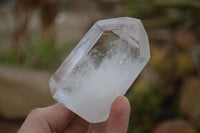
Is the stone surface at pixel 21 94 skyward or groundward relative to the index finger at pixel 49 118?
groundward

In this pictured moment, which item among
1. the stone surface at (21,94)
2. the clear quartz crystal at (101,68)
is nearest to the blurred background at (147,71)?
the stone surface at (21,94)

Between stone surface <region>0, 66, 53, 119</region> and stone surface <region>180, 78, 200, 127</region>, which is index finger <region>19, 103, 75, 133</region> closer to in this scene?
stone surface <region>180, 78, 200, 127</region>

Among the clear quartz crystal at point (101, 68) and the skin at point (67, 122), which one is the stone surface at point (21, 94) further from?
the clear quartz crystal at point (101, 68)

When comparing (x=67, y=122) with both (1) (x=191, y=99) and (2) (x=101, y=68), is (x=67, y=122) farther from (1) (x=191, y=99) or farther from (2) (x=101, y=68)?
(1) (x=191, y=99)

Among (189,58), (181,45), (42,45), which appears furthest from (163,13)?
(42,45)

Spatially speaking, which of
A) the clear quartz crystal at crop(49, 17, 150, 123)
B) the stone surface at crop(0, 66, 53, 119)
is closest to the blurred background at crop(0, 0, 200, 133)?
the stone surface at crop(0, 66, 53, 119)

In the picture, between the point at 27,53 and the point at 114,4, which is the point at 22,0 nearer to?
the point at 27,53

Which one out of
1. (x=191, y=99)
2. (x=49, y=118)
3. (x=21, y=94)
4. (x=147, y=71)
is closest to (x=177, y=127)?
(x=191, y=99)
